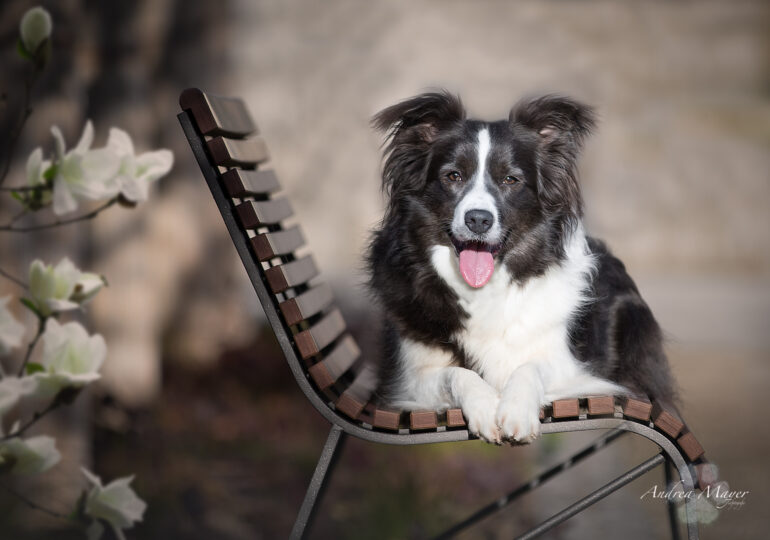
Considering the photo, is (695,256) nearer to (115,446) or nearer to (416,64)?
(416,64)

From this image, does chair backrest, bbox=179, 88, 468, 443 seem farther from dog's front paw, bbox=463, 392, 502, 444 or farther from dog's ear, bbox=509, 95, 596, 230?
dog's ear, bbox=509, 95, 596, 230

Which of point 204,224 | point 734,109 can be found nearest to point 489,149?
point 204,224

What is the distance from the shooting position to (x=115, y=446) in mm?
4508

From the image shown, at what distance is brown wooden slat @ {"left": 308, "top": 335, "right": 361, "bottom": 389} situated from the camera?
7.21ft

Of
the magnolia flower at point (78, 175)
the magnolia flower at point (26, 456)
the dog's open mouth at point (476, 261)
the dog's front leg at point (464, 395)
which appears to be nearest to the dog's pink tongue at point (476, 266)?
the dog's open mouth at point (476, 261)

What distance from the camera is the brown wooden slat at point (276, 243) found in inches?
86.0

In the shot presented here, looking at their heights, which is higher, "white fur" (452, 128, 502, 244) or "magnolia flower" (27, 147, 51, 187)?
"magnolia flower" (27, 147, 51, 187)

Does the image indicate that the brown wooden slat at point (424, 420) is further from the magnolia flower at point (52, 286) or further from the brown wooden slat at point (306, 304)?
the magnolia flower at point (52, 286)

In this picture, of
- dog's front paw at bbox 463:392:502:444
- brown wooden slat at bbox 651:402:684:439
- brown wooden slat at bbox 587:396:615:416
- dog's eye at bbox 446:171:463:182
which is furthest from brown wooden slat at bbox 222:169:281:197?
brown wooden slat at bbox 651:402:684:439

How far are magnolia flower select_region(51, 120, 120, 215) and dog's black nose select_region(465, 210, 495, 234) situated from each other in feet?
4.09

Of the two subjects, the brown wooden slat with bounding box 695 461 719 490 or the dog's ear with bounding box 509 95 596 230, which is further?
the dog's ear with bounding box 509 95 596 230

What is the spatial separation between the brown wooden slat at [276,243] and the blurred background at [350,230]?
0.26 meters

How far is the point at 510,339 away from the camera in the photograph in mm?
2510

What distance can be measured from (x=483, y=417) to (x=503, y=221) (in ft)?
2.11
